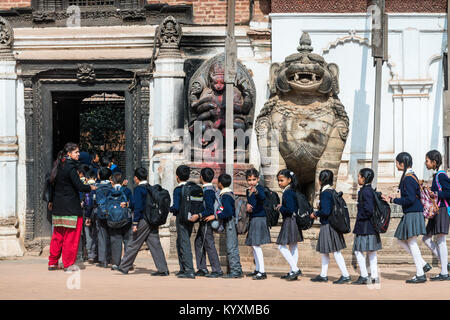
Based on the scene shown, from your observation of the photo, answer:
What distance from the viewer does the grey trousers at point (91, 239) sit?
14.0m

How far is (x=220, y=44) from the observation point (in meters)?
15.5

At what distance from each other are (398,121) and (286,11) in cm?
242

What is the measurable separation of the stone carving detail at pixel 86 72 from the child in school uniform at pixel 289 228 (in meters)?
4.80

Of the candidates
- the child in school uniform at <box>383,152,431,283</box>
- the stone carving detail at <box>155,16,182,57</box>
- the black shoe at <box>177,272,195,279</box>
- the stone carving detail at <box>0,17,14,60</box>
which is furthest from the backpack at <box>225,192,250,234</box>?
the stone carving detail at <box>0,17,14,60</box>

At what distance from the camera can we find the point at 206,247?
12.1 m

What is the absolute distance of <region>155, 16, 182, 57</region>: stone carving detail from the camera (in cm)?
1525

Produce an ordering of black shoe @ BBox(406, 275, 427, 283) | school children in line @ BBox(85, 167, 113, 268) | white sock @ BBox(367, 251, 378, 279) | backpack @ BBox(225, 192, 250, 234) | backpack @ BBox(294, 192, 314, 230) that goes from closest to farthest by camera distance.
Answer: white sock @ BBox(367, 251, 378, 279) < black shoe @ BBox(406, 275, 427, 283) < backpack @ BBox(294, 192, 314, 230) < backpack @ BBox(225, 192, 250, 234) < school children in line @ BBox(85, 167, 113, 268)

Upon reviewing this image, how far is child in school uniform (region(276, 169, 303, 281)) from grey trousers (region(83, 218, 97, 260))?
3.29 meters

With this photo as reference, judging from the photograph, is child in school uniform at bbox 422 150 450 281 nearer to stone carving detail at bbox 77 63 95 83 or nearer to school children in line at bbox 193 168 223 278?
school children in line at bbox 193 168 223 278

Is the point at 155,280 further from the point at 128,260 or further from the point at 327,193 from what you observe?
the point at 327,193

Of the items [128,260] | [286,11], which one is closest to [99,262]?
[128,260]

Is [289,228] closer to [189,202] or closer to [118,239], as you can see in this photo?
[189,202]

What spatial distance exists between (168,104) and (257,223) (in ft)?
12.7

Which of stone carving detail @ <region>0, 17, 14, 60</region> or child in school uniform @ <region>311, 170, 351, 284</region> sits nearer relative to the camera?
child in school uniform @ <region>311, 170, 351, 284</region>
